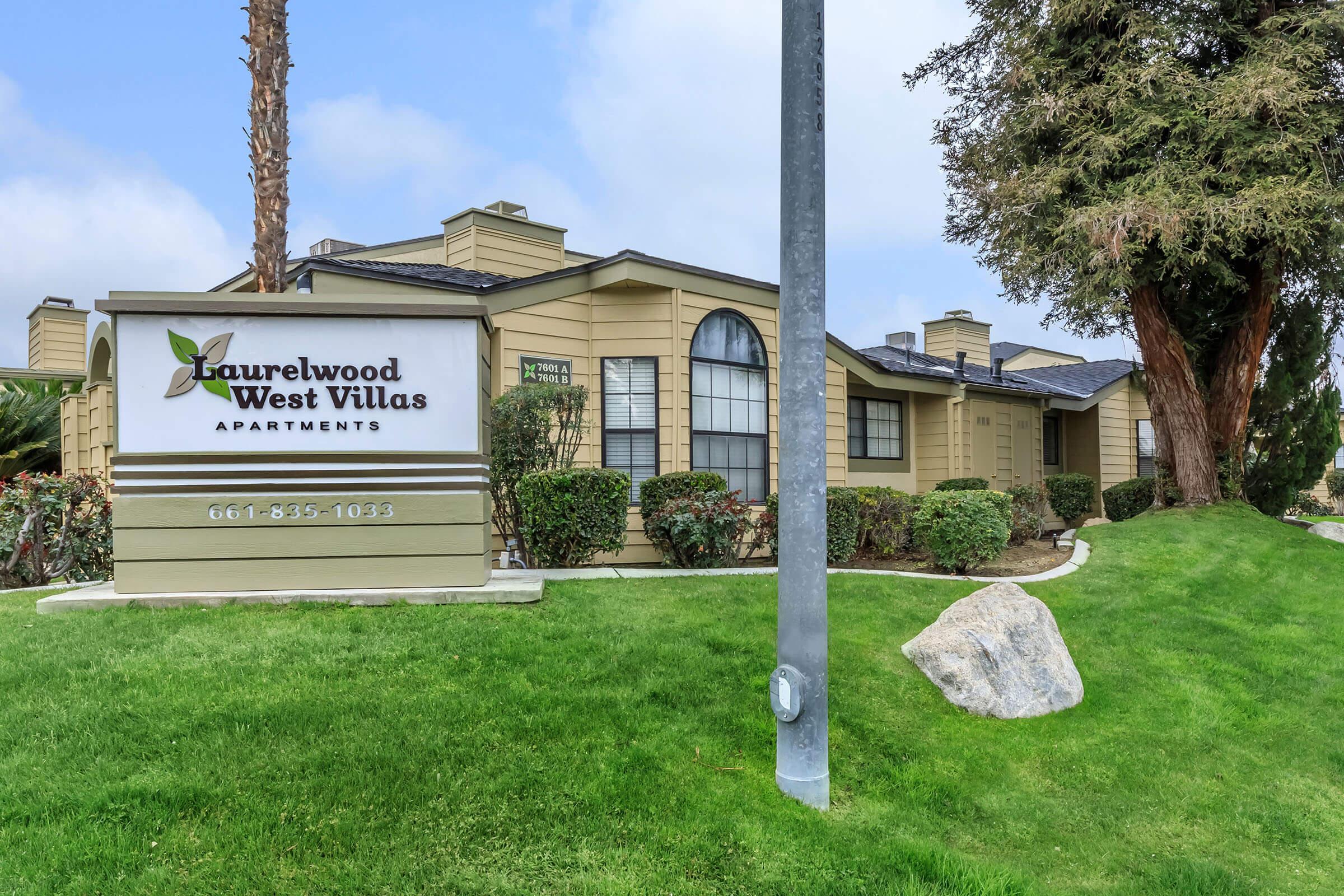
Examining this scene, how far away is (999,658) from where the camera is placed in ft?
18.2

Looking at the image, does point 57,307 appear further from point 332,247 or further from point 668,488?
point 668,488

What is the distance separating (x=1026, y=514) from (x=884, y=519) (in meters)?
3.66

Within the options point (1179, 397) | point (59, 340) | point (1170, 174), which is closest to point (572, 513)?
point (1170, 174)

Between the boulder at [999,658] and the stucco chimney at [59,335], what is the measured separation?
19.4 m

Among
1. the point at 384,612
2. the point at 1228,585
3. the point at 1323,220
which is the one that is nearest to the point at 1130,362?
the point at 1323,220

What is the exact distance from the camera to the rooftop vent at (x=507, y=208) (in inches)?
528

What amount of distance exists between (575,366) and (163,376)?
16.5 ft

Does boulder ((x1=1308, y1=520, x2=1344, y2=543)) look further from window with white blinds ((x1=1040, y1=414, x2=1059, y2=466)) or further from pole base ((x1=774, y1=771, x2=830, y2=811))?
pole base ((x1=774, y1=771, x2=830, y2=811))

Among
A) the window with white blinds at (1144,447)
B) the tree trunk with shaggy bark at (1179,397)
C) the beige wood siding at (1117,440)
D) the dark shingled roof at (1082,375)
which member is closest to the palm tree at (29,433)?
the tree trunk with shaggy bark at (1179,397)

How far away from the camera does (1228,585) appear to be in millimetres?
9266

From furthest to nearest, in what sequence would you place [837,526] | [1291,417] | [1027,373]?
1. [1027,373]
2. [1291,417]
3. [837,526]

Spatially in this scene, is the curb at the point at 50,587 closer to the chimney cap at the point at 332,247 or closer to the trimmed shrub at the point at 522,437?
the trimmed shrub at the point at 522,437

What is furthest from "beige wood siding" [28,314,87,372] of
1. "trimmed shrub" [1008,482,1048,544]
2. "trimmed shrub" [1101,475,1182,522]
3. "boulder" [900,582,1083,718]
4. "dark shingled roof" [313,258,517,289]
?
"trimmed shrub" [1101,475,1182,522]

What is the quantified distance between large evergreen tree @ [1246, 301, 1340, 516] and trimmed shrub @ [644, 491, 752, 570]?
33.1ft
